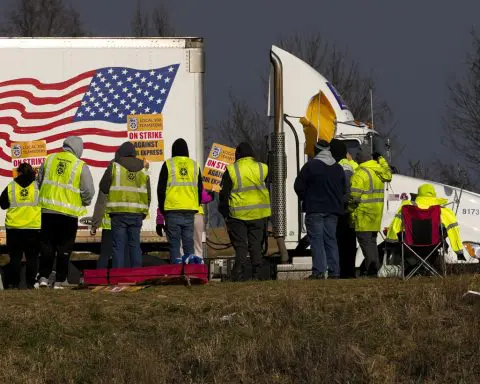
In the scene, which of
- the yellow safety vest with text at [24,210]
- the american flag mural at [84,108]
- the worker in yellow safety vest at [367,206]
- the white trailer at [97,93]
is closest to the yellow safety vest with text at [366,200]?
the worker in yellow safety vest at [367,206]

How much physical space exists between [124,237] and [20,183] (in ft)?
7.46

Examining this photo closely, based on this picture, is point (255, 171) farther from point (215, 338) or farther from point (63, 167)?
point (215, 338)

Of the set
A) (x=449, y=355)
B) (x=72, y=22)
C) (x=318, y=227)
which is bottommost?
(x=449, y=355)

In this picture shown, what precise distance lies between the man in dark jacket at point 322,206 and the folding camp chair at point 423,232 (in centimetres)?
103

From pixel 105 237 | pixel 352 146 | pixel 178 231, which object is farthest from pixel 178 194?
pixel 352 146

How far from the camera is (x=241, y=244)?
15.9 m

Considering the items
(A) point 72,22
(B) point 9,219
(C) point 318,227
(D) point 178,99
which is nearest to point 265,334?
(C) point 318,227

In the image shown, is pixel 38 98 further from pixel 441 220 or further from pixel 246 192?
pixel 441 220

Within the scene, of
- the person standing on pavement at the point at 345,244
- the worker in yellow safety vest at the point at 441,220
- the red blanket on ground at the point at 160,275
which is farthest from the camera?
the person standing on pavement at the point at 345,244

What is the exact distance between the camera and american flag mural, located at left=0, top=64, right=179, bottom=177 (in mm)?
18094

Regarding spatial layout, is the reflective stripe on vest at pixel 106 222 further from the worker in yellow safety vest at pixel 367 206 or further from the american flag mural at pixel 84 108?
the worker in yellow safety vest at pixel 367 206

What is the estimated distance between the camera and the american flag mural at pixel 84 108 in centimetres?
1809

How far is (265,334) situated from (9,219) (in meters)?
6.16

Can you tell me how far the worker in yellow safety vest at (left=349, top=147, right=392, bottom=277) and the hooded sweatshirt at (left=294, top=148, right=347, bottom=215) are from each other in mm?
543
